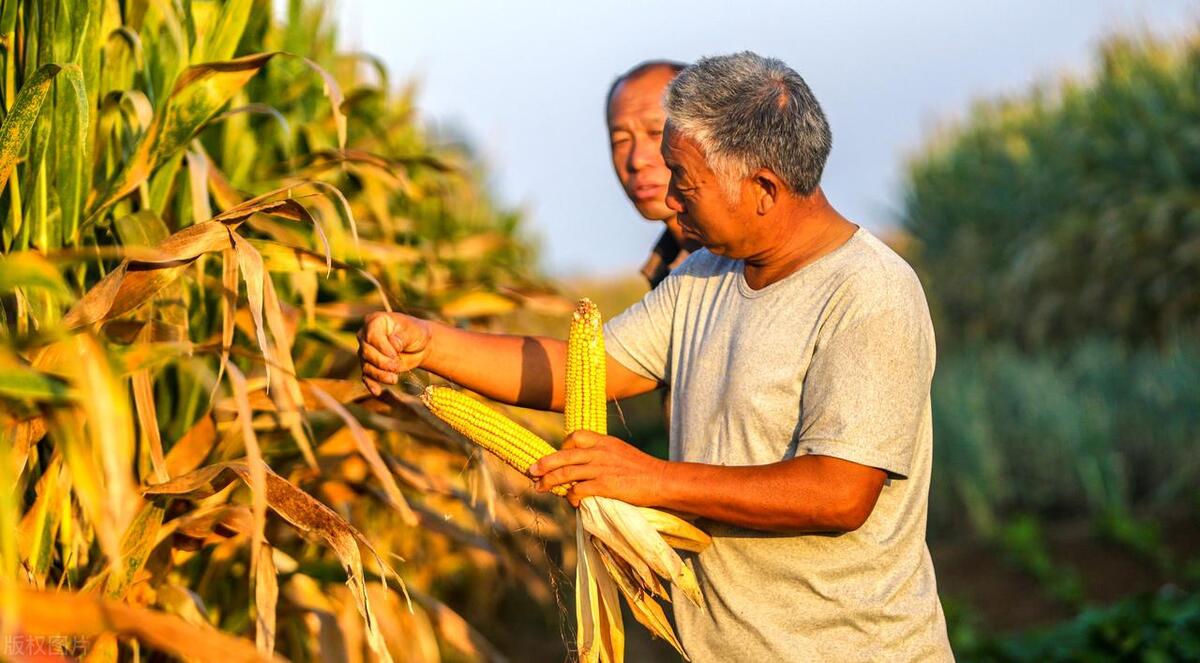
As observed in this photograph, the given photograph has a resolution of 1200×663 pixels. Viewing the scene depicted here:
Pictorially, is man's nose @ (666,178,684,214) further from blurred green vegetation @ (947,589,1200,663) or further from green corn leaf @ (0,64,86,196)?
blurred green vegetation @ (947,589,1200,663)

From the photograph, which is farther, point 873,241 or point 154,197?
point 154,197

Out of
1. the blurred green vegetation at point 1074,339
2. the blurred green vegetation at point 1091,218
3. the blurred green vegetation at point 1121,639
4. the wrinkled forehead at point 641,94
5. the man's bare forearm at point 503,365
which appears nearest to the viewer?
the man's bare forearm at point 503,365

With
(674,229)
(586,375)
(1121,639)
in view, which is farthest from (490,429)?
(1121,639)

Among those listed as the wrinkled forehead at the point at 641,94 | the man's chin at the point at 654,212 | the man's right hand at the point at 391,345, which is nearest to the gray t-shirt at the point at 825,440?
the man's right hand at the point at 391,345

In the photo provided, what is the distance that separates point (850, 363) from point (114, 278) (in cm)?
125

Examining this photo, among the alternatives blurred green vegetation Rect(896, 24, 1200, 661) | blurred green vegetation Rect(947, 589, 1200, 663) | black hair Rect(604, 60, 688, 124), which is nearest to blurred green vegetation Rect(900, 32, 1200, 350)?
blurred green vegetation Rect(896, 24, 1200, 661)

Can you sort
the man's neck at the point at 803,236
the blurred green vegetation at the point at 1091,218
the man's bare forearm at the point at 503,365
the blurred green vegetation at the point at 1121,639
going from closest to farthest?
the man's neck at the point at 803,236 → the man's bare forearm at the point at 503,365 → the blurred green vegetation at the point at 1121,639 → the blurred green vegetation at the point at 1091,218

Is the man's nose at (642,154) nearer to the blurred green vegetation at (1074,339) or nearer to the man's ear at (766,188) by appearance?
the man's ear at (766,188)

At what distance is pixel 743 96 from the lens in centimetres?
221

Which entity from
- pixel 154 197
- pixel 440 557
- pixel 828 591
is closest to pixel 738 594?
pixel 828 591

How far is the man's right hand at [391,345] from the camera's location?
2465mm

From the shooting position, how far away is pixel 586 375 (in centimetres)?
227

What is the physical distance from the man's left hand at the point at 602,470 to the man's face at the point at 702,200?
1.45ft

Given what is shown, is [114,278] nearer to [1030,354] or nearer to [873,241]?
[873,241]
